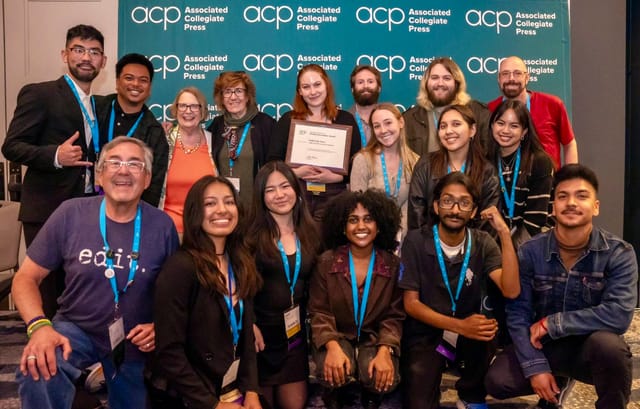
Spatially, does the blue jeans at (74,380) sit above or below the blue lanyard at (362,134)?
below

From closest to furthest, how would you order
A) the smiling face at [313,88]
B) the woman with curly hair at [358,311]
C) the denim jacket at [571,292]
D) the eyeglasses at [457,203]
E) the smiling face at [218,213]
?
1. the smiling face at [218,213]
2. the denim jacket at [571,292]
3. the woman with curly hair at [358,311]
4. the eyeglasses at [457,203]
5. the smiling face at [313,88]

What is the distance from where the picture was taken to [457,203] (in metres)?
3.06

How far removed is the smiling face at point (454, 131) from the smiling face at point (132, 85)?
217 centimetres

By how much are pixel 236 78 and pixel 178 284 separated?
2034mm

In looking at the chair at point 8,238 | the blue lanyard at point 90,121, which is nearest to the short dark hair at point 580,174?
the blue lanyard at point 90,121

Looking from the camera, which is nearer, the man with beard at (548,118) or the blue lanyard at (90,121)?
the blue lanyard at (90,121)

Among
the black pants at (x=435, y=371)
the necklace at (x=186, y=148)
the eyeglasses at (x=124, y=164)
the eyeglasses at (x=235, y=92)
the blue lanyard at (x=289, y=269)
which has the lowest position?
the black pants at (x=435, y=371)

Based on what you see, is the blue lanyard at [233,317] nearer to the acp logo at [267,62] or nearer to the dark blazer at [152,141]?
the dark blazer at [152,141]

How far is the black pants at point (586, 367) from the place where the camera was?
2656mm

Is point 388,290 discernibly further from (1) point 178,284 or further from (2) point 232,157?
(2) point 232,157

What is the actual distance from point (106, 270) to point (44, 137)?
160cm

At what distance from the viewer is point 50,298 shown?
144 inches

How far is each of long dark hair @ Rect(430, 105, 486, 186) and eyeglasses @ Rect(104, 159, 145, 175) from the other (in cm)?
189

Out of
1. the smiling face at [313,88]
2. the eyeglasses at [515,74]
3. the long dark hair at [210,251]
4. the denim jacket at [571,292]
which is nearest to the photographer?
the long dark hair at [210,251]
